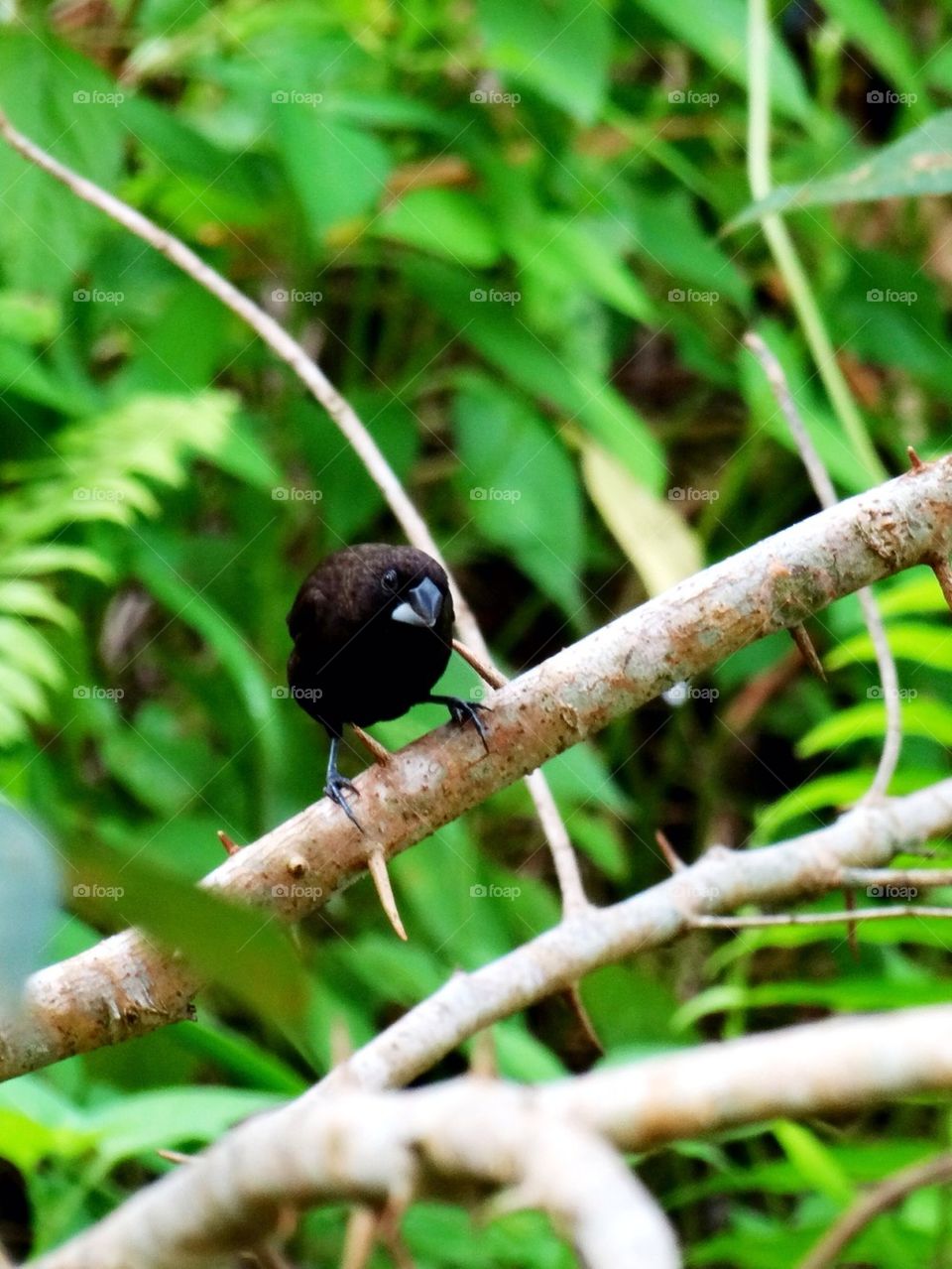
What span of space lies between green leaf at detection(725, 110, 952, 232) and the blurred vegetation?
0.20 ft

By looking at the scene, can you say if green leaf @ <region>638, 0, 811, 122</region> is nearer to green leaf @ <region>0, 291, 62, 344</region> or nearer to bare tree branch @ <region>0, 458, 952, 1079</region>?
green leaf @ <region>0, 291, 62, 344</region>

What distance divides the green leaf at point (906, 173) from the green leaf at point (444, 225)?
1.53 m

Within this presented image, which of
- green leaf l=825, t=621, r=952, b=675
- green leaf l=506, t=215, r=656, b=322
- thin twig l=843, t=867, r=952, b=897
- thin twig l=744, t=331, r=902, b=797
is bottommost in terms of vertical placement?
thin twig l=843, t=867, r=952, b=897

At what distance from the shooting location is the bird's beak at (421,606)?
2412 mm

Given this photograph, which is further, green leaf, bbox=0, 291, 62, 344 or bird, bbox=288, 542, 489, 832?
green leaf, bbox=0, 291, 62, 344

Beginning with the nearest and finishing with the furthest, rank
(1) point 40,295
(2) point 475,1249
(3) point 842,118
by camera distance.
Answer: (2) point 475,1249 < (1) point 40,295 < (3) point 842,118

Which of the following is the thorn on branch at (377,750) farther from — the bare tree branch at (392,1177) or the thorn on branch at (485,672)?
the bare tree branch at (392,1177)

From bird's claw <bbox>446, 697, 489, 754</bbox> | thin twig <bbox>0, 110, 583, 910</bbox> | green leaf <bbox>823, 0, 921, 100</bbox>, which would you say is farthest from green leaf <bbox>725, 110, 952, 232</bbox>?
green leaf <bbox>823, 0, 921, 100</bbox>

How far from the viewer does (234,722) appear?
3637mm

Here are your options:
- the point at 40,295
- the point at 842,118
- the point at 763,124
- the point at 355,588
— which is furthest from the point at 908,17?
the point at 355,588

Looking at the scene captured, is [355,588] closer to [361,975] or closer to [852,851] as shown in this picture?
[852,851]

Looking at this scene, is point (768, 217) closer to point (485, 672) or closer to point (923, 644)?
point (923, 644)

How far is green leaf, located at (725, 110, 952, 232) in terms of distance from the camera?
78.1 inches

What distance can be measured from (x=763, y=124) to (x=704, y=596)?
2.01 m
